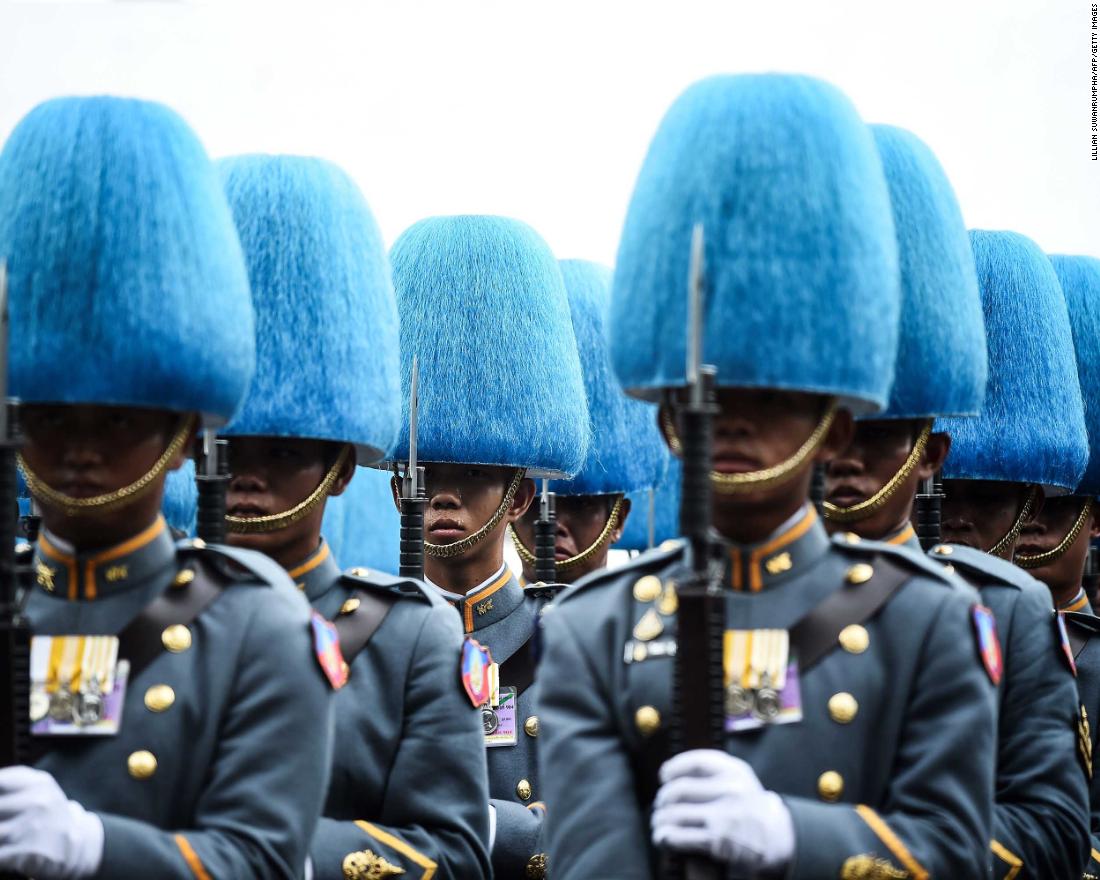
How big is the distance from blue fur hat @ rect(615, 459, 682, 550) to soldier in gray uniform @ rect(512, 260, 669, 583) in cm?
→ 154

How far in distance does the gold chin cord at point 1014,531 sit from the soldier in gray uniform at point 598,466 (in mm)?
2346

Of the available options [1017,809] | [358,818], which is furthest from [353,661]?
[1017,809]

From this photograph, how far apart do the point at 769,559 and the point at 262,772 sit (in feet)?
4.03

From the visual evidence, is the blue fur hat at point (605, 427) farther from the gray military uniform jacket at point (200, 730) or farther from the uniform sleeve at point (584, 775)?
the uniform sleeve at point (584, 775)

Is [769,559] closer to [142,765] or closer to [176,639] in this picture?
[176,639]

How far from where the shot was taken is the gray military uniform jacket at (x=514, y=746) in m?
7.82

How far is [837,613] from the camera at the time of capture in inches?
206

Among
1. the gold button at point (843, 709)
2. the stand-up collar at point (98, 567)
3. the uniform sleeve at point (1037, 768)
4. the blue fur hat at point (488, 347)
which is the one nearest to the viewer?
the gold button at point (843, 709)

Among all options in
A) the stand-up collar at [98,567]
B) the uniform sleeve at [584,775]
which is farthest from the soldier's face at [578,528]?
the uniform sleeve at [584,775]

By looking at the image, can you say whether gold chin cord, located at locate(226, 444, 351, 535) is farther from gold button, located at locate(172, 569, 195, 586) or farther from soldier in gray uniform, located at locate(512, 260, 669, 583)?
soldier in gray uniform, located at locate(512, 260, 669, 583)

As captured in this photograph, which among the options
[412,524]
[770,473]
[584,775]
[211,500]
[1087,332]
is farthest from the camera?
[1087,332]

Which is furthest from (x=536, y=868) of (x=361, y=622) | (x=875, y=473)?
(x=875, y=473)

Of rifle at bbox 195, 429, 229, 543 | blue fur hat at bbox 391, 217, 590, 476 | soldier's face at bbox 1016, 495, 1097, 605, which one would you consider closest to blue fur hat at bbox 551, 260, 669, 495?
blue fur hat at bbox 391, 217, 590, 476

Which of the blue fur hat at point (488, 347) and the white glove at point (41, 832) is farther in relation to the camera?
the blue fur hat at point (488, 347)
